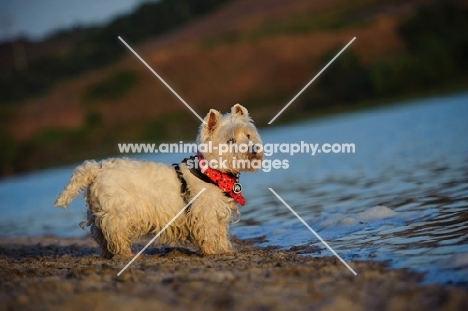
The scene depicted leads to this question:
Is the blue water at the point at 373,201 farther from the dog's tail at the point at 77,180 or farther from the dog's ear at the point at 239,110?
the dog's tail at the point at 77,180

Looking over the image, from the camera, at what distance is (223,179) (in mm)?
8266

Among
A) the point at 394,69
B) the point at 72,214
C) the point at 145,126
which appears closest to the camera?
the point at 72,214

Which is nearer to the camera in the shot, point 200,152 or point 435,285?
point 435,285

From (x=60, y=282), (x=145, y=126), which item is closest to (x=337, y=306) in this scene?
(x=60, y=282)

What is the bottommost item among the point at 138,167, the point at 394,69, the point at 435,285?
the point at 435,285

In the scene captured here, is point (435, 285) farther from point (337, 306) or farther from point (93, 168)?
point (93, 168)

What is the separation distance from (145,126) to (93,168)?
108ft

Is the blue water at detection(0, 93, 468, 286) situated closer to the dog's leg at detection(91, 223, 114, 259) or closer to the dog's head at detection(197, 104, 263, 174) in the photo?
the dog's head at detection(197, 104, 263, 174)

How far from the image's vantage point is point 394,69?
36.8 m

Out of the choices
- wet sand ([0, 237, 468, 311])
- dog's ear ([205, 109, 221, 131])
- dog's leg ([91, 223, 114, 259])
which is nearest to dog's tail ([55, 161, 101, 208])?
dog's leg ([91, 223, 114, 259])

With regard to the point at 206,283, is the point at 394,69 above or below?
above

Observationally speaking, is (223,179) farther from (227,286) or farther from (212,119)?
(227,286)

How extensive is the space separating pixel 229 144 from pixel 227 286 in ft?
8.53

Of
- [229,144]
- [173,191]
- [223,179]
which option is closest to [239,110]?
[229,144]
